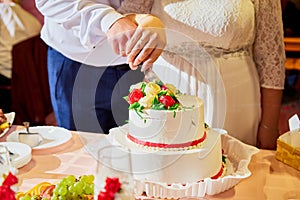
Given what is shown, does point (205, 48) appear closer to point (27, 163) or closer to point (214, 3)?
point (214, 3)

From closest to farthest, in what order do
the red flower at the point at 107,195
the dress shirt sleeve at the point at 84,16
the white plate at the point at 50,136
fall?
the red flower at the point at 107,195, the dress shirt sleeve at the point at 84,16, the white plate at the point at 50,136

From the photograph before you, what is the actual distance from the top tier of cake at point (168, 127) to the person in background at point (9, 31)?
2220 millimetres

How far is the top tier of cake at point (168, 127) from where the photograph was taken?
118 cm

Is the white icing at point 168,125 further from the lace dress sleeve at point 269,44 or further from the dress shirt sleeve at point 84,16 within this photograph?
the lace dress sleeve at point 269,44

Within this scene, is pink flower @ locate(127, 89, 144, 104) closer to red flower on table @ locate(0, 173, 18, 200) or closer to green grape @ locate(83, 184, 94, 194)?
green grape @ locate(83, 184, 94, 194)

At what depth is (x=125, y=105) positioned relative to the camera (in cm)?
133

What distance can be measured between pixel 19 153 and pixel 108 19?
1.44 ft

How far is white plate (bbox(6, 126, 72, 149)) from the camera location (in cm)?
147

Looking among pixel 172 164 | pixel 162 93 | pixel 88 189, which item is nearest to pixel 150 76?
pixel 162 93

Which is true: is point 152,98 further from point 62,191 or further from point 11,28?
point 11,28

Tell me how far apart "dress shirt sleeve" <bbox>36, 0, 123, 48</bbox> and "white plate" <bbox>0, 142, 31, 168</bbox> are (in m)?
0.35

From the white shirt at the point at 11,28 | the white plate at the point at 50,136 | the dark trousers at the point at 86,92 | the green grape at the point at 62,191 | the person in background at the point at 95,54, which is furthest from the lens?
the white shirt at the point at 11,28

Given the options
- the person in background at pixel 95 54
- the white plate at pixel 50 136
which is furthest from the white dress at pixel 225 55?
the white plate at pixel 50 136

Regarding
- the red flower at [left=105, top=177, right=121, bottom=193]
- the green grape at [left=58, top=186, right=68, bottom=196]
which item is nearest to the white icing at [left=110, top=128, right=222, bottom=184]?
the green grape at [left=58, top=186, right=68, bottom=196]
